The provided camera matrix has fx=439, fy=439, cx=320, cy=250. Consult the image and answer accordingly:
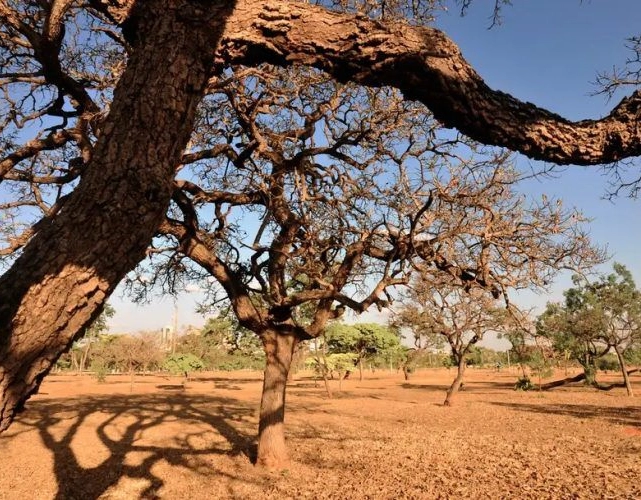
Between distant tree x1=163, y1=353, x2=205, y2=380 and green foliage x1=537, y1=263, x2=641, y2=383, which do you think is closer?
green foliage x1=537, y1=263, x2=641, y2=383

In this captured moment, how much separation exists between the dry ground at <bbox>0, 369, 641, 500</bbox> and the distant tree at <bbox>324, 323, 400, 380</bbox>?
2950cm

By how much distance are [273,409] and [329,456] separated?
87.5 inches

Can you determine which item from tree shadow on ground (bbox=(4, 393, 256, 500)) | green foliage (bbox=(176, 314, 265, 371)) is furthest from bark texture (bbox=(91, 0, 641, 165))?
green foliage (bbox=(176, 314, 265, 371))

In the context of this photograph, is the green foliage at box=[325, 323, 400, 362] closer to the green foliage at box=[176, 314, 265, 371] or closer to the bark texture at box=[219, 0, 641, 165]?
the green foliage at box=[176, 314, 265, 371]

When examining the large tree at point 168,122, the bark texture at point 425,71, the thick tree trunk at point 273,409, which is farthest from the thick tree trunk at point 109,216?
the thick tree trunk at point 273,409

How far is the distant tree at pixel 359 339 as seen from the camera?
153ft

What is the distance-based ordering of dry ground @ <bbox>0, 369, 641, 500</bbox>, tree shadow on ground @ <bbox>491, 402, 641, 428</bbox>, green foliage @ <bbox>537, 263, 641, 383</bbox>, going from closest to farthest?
dry ground @ <bbox>0, 369, 641, 500</bbox> → tree shadow on ground @ <bbox>491, 402, 641, 428</bbox> → green foliage @ <bbox>537, 263, 641, 383</bbox>

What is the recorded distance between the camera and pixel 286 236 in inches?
366

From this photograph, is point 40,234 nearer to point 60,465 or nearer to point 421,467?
point 421,467

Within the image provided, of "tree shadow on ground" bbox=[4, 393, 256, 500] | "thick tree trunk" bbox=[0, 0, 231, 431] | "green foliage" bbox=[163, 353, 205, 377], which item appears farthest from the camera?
"green foliage" bbox=[163, 353, 205, 377]

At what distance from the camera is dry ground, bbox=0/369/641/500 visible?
779 centimetres

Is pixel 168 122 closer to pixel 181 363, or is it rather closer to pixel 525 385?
pixel 525 385

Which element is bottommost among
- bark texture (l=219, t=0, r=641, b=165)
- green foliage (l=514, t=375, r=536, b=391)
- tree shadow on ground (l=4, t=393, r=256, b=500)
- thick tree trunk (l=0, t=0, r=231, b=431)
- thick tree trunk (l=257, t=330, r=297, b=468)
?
green foliage (l=514, t=375, r=536, b=391)

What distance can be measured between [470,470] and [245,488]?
4.46m
